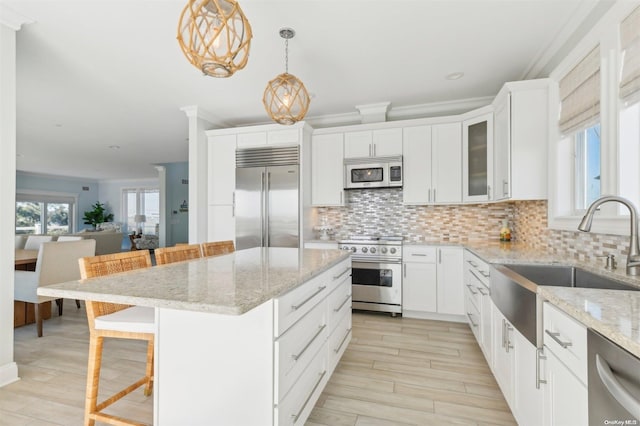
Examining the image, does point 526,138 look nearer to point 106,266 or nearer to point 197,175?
point 106,266

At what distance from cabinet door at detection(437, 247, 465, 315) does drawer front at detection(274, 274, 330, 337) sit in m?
2.11

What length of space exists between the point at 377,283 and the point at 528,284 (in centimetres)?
235

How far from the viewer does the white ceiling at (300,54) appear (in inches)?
86.1

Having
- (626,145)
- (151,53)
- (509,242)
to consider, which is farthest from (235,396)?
(509,242)

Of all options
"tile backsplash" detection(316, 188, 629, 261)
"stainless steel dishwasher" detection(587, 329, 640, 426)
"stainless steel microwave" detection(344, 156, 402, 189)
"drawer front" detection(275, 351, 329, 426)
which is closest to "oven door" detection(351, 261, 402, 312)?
"tile backsplash" detection(316, 188, 629, 261)

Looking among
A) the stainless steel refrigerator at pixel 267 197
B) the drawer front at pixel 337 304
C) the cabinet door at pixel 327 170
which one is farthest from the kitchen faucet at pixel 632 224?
the stainless steel refrigerator at pixel 267 197

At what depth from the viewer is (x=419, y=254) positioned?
11.8 ft

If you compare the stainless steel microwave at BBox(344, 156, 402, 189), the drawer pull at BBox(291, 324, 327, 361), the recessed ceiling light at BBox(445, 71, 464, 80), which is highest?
the recessed ceiling light at BBox(445, 71, 464, 80)

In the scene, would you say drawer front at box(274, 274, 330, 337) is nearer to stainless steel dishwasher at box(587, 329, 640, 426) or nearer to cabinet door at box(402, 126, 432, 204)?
stainless steel dishwasher at box(587, 329, 640, 426)

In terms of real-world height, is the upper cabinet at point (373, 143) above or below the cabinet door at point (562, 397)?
above

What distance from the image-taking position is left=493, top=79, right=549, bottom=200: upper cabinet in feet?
8.65

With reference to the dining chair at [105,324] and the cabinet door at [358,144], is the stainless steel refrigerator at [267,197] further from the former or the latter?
the dining chair at [105,324]

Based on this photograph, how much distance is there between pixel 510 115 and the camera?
2.75m

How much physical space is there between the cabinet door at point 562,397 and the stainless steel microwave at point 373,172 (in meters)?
2.79
